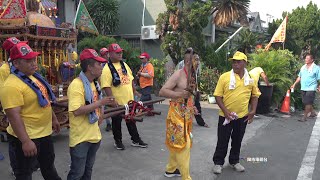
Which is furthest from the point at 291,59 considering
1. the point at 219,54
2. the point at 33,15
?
the point at 33,15

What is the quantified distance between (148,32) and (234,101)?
41.9 feet

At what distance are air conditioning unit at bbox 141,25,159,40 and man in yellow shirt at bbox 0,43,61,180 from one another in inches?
533

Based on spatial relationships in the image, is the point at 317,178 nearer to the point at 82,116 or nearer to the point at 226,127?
the point at 226,127

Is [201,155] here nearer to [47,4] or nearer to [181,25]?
[47,4]

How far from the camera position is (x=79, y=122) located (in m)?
3.21

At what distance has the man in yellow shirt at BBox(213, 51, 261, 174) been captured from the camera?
447cm

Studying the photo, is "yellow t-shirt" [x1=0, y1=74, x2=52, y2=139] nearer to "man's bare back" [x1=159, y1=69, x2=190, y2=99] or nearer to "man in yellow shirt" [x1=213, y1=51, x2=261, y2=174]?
"man's bare back" [x1=159, y1=69, x2=190, y2=99]

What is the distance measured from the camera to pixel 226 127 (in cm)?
458

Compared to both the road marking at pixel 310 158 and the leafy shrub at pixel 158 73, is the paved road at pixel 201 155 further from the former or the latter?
the leafy shrub at pixel 158 73

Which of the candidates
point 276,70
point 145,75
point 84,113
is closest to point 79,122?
point 84,113

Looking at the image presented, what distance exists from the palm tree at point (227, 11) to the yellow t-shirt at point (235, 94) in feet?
50.7

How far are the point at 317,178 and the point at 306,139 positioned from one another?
2.32 metres

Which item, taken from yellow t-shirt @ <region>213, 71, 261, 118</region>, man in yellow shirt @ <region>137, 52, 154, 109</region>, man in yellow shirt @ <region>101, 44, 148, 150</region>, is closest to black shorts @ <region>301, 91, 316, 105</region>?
man in yellow shirt @ <region>137, 52, 154, 109</region>

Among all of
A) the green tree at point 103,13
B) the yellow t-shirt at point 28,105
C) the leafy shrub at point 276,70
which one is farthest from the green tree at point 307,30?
the yellow t-shirt at point 28,105
